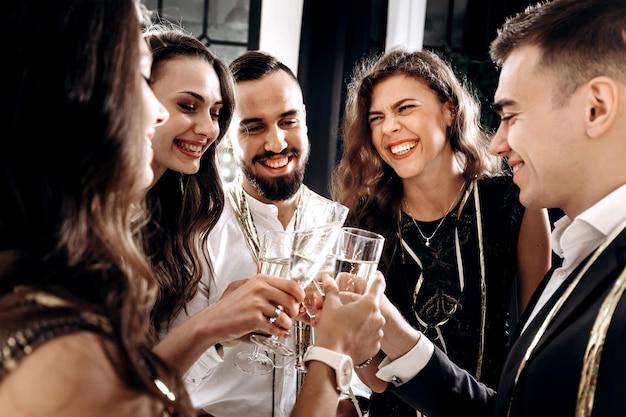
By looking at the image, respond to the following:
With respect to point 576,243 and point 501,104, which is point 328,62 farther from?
point 576,243

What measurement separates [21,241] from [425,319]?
1481 mm

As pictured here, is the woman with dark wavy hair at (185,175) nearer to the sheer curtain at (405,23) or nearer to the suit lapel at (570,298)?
the suit lapel at (570,298)

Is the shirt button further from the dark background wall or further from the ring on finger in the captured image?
the dark background wall

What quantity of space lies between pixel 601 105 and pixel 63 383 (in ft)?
3.76

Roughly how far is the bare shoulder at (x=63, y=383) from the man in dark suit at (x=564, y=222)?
75 centimetres

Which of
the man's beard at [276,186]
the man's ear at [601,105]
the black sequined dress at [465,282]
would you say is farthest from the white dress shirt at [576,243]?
the man's beard at [276,186]

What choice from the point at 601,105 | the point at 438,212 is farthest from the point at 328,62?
the point at 601,105

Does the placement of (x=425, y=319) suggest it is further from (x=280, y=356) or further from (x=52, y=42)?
(x=52, y=42)

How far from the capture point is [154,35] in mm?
2023

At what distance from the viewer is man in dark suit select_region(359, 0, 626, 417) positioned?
A: 1.00m

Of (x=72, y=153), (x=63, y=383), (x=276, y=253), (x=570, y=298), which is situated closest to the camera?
(x=63, y=383)

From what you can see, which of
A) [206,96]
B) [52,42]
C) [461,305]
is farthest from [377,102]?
[52,42]

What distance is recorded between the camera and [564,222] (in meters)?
1.47

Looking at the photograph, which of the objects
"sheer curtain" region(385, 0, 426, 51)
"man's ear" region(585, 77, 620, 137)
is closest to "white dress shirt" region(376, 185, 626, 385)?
"man's ear" region(585, 77, 620, 137)
